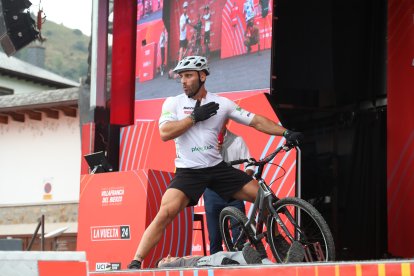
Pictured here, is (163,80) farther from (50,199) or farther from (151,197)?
(50,199)

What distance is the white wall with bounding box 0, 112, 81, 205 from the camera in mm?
21562

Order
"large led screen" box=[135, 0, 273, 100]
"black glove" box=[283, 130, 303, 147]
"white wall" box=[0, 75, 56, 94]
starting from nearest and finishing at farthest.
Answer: "black glove" box=[283, 130, 303, 147]
"large led screen" box=[135, 0, 273, 100]
"white wall" box=[0, 75, 56, 94]

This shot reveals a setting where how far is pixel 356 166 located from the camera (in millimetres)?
9578

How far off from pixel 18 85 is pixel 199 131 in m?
26.0

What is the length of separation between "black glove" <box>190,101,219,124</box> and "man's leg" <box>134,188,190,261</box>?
0.56 meters

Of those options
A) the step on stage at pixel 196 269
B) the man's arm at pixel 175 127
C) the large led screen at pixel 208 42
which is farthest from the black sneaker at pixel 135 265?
the large led screen at pixel 208 42

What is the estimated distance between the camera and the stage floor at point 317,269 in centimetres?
366

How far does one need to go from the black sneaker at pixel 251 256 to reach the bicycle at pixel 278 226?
0.14m

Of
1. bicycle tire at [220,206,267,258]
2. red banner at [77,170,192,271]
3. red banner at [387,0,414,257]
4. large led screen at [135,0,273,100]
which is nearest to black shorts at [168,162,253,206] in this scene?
bicycle tire at [220,206,267,258]

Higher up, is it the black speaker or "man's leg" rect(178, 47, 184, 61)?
the black speaker

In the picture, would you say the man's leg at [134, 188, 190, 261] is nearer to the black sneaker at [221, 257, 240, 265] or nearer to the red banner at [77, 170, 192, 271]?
the black sneaker at [221, 257, 240, 265]

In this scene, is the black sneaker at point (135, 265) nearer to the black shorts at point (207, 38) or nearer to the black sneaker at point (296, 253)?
the black sneaker at point (296, 253)

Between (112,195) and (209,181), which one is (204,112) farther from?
(112,195)

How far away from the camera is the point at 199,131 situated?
6.30 metres
